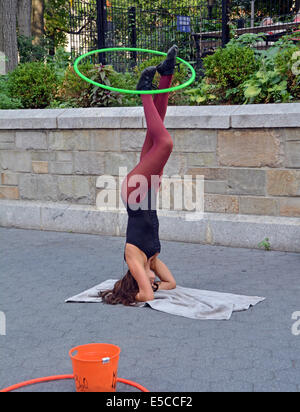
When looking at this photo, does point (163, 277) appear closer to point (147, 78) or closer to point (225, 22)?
point (147, 78)

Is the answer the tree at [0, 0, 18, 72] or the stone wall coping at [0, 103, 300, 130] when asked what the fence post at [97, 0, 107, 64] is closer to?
the stone wall coping at [0, 103, 300, 130]

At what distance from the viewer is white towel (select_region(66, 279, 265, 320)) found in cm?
487

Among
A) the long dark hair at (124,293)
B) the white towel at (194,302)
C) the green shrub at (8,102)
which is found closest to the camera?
the white towel at (194,302)

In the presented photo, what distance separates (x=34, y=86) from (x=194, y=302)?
5.59 m

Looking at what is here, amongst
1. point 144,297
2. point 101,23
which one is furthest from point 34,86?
point 144,297

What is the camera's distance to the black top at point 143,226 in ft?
17.3

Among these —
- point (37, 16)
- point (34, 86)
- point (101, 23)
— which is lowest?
point (34, 86)

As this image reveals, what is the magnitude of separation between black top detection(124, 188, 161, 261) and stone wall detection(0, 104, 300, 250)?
2074mm

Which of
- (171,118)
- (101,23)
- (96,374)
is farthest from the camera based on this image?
(101,23)

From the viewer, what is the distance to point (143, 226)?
5.31 metres

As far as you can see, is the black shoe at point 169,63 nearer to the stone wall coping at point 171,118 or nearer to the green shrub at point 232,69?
the stone wall coping at point 171,118

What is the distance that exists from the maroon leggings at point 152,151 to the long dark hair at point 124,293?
763 mm

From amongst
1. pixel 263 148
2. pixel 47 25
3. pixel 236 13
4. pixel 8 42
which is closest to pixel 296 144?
pixel 263 148

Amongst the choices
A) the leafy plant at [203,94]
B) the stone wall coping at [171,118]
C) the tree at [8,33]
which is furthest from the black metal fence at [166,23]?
the tree at [8,33]
